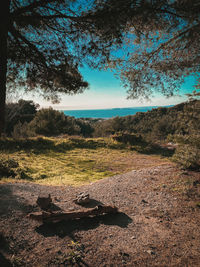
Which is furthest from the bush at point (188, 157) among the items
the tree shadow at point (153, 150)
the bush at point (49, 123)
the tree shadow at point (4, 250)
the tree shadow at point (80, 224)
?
the bush at point (49, 123)

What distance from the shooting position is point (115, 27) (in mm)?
2678

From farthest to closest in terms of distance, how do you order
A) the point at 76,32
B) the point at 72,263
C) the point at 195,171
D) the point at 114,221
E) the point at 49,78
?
the point at 195,171 < the point at 49,78 < the point at 76,32 < the point at 114,221 < the point at 72,263

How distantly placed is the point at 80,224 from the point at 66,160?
5658 millimetres

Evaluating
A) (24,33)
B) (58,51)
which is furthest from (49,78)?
(24,33)

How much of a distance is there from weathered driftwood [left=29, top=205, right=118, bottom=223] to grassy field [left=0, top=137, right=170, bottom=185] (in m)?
2.41

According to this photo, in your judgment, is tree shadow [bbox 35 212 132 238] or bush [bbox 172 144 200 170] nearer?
tree shadow [bbox 35 212 132 238]

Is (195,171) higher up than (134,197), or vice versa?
(195,171)

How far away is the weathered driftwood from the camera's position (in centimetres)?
260

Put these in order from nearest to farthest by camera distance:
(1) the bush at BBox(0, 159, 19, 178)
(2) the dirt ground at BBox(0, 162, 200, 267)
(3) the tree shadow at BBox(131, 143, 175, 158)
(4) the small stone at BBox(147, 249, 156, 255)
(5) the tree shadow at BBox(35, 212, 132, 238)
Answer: (2) the dirt ground at BBox(0, 162, 200, 267)
(4) the small stone at BBox(147, 249, 156, 255)
(5) the tree shadow at BBox(35, 212, 132, 238)
(1) the bush at BBox(0, 159, 19, 178)
(3) the tree shadow at BBox(131, 143, 175, 158)

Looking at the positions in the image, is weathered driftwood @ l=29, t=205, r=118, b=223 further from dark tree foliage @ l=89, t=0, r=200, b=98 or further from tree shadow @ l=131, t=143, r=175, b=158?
tree shadow @ l=131, t=143, r=175, b=158

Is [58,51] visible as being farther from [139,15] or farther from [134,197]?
[134,197]

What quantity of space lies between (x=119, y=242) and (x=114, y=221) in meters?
0.55

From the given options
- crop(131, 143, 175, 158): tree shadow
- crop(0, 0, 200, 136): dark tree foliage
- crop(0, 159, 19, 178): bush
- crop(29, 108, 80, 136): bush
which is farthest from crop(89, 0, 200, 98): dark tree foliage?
crop(29, 108, 80, 136): bush

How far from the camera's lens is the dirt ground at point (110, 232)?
79.0 inches
